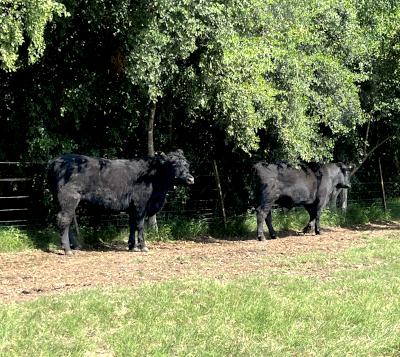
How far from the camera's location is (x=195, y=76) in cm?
1116

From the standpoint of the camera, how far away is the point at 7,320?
5.54 meters

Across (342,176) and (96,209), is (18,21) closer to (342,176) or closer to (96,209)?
(96,209)

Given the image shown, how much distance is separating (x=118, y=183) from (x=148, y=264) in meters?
2.57

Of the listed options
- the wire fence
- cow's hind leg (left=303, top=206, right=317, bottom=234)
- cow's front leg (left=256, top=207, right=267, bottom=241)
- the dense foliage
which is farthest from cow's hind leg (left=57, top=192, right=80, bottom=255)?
cow's hind leg (left=303, top=206, right=317, bottom=234)

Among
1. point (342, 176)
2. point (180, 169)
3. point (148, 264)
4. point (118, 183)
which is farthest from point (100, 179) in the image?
point (342, 176)

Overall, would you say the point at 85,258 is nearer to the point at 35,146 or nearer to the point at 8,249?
the point at 8,249

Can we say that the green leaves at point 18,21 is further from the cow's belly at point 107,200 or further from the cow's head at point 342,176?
the cow's head at point 342,176

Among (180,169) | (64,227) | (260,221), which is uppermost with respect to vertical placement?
(180,169)

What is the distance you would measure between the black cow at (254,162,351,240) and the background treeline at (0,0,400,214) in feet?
1.58

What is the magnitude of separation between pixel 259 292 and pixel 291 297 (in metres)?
0.36

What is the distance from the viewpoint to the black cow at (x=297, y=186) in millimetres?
13445

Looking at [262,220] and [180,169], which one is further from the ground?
[180,169]

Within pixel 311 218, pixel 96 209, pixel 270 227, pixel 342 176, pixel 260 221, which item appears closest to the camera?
pixel 96 209

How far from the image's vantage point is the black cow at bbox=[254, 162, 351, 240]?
44.1 feet
